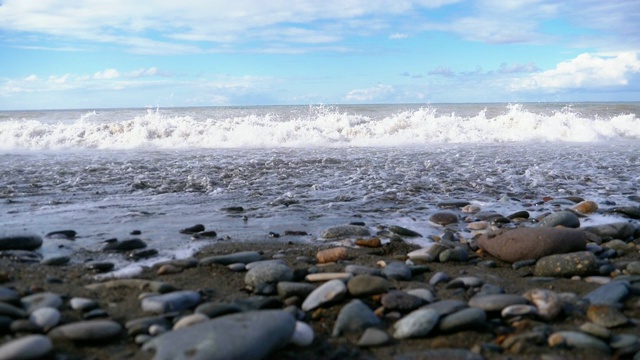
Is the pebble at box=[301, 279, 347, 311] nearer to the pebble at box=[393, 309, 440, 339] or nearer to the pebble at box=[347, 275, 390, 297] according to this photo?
the pebble at box=[347, 275, 390, 297]

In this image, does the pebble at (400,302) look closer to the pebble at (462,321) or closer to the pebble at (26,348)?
the pebble at (462,321)

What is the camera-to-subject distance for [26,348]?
2010 mm

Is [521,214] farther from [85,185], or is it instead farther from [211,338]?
[85,185]

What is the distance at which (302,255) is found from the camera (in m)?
3.80

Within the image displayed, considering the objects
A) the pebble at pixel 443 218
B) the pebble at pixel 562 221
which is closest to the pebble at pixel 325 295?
the pebble at pixel 443 218

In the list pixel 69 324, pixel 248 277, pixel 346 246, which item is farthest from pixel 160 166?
pixel 69 324

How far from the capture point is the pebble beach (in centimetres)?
219

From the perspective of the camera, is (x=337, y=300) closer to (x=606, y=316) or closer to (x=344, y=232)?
(x=606, y=316)

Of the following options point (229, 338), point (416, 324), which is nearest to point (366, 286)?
point (416, 324)

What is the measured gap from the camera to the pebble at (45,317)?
7.52 feet

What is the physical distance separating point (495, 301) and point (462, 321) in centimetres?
33

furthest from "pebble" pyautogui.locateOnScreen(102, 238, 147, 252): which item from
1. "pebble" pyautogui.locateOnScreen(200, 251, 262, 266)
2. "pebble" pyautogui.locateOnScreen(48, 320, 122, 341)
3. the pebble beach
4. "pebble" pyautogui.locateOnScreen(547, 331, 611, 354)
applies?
"pebble" pyautogui.locateOnScreen(547, 331, 611, 354)

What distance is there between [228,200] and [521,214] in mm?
2836

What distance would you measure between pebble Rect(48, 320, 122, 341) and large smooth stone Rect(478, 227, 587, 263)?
8.21ft
